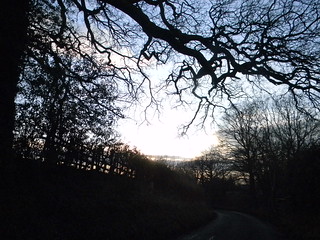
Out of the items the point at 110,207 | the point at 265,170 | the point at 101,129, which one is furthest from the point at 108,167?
the point at 265,170

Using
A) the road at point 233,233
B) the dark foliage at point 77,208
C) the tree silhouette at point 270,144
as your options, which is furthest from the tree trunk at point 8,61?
the tree silhouette at point 270,144

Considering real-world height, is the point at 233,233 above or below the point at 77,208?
below

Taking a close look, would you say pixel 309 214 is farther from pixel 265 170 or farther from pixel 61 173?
pixel 265 170

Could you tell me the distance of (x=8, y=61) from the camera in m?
6.21

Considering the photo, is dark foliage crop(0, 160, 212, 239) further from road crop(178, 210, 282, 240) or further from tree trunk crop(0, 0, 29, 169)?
tree trunk crop(0, 0, 29, 169)

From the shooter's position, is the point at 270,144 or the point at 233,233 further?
the point at 270,144

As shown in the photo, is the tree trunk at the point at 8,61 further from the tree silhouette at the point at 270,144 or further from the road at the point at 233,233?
the tree silhouette at the point at 270,144

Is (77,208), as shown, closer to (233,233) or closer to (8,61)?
(8,61)

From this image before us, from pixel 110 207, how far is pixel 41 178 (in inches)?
101

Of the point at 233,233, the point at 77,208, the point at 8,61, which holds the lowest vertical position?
the point at 233,233

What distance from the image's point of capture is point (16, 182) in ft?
25.2

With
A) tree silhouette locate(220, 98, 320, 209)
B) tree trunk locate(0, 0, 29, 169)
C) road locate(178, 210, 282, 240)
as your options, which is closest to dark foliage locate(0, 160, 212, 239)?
road locate(178, 210, 282, 240)

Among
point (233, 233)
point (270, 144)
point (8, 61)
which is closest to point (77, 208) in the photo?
point (8, 61)

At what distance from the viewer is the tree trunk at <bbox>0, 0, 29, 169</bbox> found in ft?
20.0
